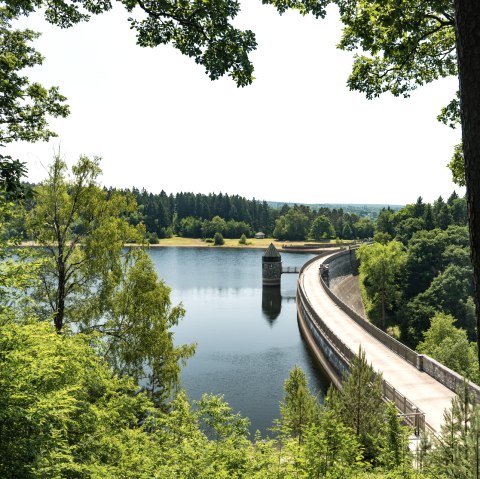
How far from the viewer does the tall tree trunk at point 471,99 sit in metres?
3.04

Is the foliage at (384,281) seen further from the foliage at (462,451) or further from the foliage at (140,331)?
the foliage at (462,451)

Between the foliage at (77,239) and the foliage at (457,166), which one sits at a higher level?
the foliage at (457,166)

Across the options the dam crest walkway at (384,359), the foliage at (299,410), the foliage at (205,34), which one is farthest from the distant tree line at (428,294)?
the foliage at (205,34)

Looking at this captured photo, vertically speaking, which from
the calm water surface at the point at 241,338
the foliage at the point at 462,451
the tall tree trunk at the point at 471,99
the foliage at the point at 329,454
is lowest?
the calm water surface at the point at 241,338

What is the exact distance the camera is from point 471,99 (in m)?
3.09

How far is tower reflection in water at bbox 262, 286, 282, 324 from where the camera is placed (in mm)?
53263

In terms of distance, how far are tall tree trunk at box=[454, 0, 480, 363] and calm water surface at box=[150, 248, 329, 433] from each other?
23430 mm

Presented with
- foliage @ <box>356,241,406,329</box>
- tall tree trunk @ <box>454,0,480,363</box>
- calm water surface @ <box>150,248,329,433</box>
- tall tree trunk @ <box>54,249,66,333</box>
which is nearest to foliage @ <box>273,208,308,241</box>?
calm water surface @ <box>150,248,329,433</box>

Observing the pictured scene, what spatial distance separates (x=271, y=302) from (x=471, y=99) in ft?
194

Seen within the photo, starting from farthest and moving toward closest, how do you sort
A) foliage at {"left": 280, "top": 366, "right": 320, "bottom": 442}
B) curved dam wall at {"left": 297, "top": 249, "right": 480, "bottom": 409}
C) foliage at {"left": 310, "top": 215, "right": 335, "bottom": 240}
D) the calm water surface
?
foliage at {"left": 310, "top": 215, "right": 335, "bottom": 240}, the calm water surface, curved dam wall at {"left": 297, "top": 249, "right": 480, "bottom": 409}, foliage at {"left": 280, "top": 366, "right": 320, "bottom": 442}

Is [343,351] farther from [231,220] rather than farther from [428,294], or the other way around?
[231,220]

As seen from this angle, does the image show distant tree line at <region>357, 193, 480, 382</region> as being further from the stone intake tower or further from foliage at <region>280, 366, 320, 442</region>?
foliage at <region>280, 366, 320, 442</region>

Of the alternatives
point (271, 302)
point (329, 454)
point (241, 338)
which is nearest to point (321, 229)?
point (271, 302)

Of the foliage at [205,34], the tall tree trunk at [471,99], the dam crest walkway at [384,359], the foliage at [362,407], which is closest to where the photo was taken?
the tall tree trunk at [471,99]
